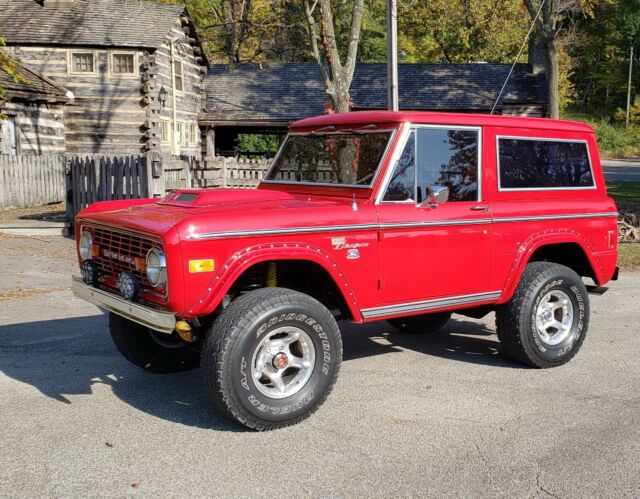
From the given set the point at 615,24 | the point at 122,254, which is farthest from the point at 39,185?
the point at 615,24

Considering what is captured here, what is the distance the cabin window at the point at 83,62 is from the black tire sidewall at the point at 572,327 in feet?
76.9

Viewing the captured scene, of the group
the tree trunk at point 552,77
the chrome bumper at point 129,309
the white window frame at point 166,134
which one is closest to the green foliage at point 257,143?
the white window frame at point 166,134

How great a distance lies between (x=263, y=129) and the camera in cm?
3288

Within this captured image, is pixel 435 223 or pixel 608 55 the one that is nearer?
pixel 435 223

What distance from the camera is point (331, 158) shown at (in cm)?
602

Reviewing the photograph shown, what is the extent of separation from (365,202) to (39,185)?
18.4 meters

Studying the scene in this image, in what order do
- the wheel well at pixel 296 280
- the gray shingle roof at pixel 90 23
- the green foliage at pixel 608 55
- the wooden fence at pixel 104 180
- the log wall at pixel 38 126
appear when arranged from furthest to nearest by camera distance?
the green foliage at pixel 608 55, the gray shingle roof at pixel 90 23, the log wall at pixel 38 126, the wooden fence at pixel 104 180, the wheel well at pixel 296 280

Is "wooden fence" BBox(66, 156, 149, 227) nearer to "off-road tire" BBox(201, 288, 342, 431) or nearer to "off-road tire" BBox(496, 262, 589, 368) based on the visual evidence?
"off-road tire" BBox(496, 262, 589, 368)

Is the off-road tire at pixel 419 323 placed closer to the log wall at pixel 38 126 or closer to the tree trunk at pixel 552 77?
the tree trunk at pixel 552 77

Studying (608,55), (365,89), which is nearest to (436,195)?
(365,89)

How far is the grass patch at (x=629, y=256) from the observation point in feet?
39.4

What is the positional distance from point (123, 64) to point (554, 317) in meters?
23.2

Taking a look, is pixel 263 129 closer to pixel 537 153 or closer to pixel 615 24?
pixel 537 153

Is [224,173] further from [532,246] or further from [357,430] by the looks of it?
[357,430]
